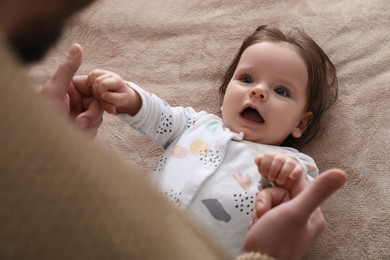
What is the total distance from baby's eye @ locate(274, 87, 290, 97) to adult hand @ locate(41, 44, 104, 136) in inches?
14.1

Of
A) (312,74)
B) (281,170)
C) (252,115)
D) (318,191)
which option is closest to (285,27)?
(312,74)

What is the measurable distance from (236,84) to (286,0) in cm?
43

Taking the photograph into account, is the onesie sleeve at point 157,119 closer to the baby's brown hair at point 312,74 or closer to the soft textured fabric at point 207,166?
the soft textured fabric at point 207,166

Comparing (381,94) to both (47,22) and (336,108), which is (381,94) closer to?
(336,108)

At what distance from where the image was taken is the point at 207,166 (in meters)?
1.08

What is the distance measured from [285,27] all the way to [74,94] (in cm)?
61

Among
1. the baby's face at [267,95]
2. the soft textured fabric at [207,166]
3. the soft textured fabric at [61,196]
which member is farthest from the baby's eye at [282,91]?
the soft textured fabric at [61,196]

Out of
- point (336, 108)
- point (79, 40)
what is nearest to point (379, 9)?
point (336, 108)

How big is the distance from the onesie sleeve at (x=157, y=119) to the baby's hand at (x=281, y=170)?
0.27 metres

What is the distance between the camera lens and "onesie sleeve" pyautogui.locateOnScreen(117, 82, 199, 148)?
1121mm

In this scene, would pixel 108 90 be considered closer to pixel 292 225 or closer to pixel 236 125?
pixel 236 125

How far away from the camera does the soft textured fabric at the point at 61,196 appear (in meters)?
0.39

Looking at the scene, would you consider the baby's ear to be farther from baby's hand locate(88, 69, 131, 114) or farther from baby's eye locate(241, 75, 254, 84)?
baby's hand locate(88, 69, 131, 114)

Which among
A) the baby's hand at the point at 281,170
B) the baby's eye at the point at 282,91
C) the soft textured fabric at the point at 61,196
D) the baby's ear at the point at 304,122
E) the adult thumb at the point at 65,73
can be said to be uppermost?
the soft textured fabric at the point at 61,196
